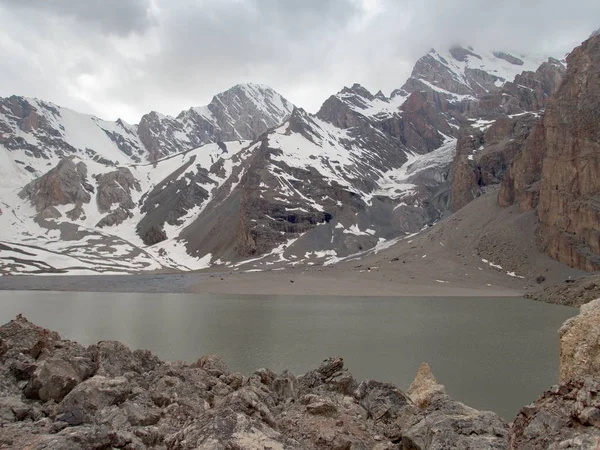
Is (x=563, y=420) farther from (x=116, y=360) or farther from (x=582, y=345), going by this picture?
(x=116, y=360)

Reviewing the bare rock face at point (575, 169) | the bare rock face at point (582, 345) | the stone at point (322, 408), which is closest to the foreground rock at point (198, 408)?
the stone at point (322, 408)

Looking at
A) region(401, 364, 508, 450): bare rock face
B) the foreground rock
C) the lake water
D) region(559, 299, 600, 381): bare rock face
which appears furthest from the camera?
the lake water

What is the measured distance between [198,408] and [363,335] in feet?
82.7

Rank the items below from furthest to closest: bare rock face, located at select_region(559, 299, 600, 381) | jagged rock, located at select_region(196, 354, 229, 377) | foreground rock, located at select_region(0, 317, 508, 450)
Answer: jagged rock, located at select_region(196, 354, 229, 377) < bare rock face, located at select_region(559, 299, 600, 381) < foreground rock, located at select_region(0, 317, 508, 450)

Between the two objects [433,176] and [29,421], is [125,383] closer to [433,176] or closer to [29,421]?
[29,421]

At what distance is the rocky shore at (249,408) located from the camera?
259 inches

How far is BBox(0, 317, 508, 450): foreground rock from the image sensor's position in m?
7.64

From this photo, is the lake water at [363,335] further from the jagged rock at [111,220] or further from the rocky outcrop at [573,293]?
the jagged rock at [111,220]

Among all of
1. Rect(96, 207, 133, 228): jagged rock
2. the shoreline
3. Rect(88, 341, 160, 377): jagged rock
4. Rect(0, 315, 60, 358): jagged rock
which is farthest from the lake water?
Rect(96, 207, 133, 228): jagged rock

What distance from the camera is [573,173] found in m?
94.9

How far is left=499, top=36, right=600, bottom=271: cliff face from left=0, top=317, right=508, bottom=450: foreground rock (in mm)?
87142

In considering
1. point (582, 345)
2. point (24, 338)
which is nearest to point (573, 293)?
point (582, 345)

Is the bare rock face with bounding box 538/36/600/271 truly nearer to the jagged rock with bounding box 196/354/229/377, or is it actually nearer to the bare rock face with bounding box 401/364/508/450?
the jagged rock with bounding box 196/354/229/377

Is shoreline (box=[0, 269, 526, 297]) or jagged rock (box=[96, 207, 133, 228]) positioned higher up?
jagged rock (box=[96, 207, 133, 228])
